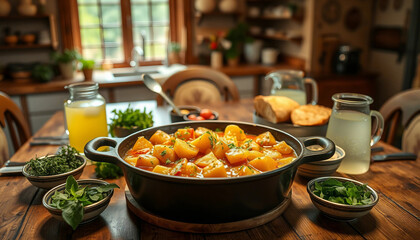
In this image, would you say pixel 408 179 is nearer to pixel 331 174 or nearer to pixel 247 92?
pixel 331 174

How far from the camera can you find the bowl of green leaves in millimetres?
862

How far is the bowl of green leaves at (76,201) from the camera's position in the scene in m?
0.86

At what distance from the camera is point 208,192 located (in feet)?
2.71

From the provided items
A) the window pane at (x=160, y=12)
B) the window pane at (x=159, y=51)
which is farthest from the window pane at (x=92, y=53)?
the window pane at (x=160, y=12)

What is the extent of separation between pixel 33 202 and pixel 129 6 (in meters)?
3.64

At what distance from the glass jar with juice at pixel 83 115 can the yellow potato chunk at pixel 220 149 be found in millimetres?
576

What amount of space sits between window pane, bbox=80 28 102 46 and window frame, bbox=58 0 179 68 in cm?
6

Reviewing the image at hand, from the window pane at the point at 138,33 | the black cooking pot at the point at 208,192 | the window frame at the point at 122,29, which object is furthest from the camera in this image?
the window pane at the point at 138,33

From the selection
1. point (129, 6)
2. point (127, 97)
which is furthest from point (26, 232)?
point (129, 6)

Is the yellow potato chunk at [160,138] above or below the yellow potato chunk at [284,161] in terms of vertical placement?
above

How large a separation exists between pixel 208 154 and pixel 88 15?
378 centimetres

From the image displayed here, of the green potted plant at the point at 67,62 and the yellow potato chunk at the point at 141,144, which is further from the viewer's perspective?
the green potted plant at the point at 67,62

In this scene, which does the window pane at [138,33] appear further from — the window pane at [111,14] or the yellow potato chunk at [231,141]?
the yellow potato chunk at [231,141]

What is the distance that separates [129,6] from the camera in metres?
4.30
